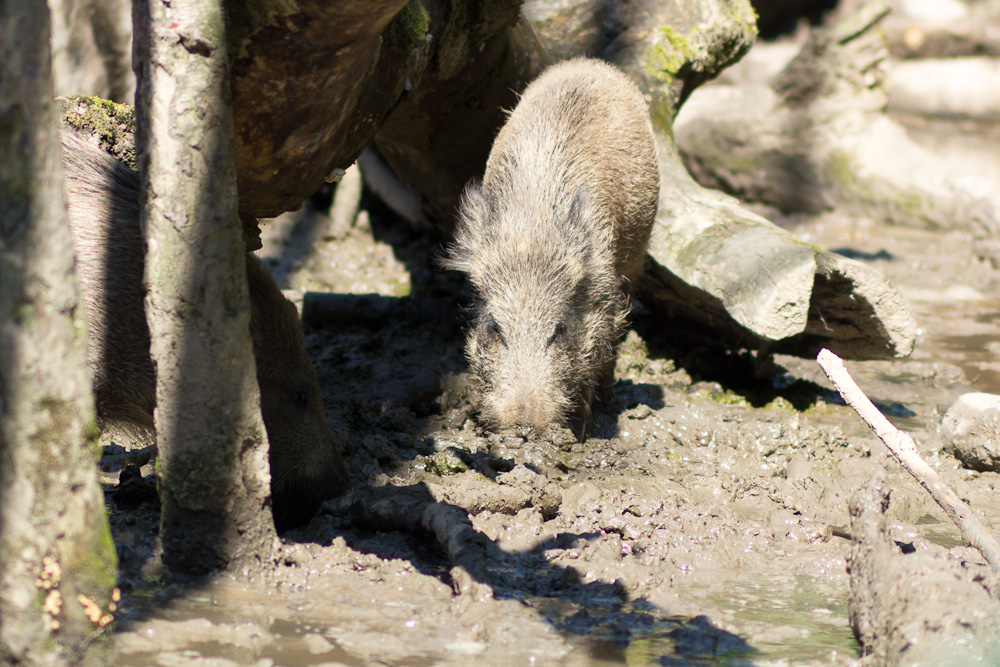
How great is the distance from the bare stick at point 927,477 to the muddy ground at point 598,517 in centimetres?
Result: 28

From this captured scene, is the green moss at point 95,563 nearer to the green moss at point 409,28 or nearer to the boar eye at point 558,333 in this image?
the green moss at point 409,28

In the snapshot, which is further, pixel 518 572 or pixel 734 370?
pixel 734 370

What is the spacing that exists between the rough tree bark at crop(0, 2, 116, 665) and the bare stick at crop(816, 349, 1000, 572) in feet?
7.60

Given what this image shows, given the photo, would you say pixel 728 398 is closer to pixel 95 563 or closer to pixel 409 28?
pixel 409 28

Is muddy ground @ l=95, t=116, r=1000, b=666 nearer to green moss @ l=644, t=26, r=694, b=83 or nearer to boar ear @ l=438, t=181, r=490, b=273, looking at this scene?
boar ear @ l=438, t=181, r=490, b=273

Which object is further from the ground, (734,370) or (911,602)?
(734,370)

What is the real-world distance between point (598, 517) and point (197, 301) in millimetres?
1762

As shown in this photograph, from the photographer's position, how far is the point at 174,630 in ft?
7.45

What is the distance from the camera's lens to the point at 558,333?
14.6 ft

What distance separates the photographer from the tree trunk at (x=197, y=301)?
2402mm

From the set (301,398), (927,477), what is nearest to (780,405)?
(927,477)

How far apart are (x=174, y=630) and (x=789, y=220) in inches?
337

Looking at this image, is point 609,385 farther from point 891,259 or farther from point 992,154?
point 992,154

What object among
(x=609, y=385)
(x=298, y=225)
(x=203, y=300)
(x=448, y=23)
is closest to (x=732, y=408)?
(x=609, y=385)
